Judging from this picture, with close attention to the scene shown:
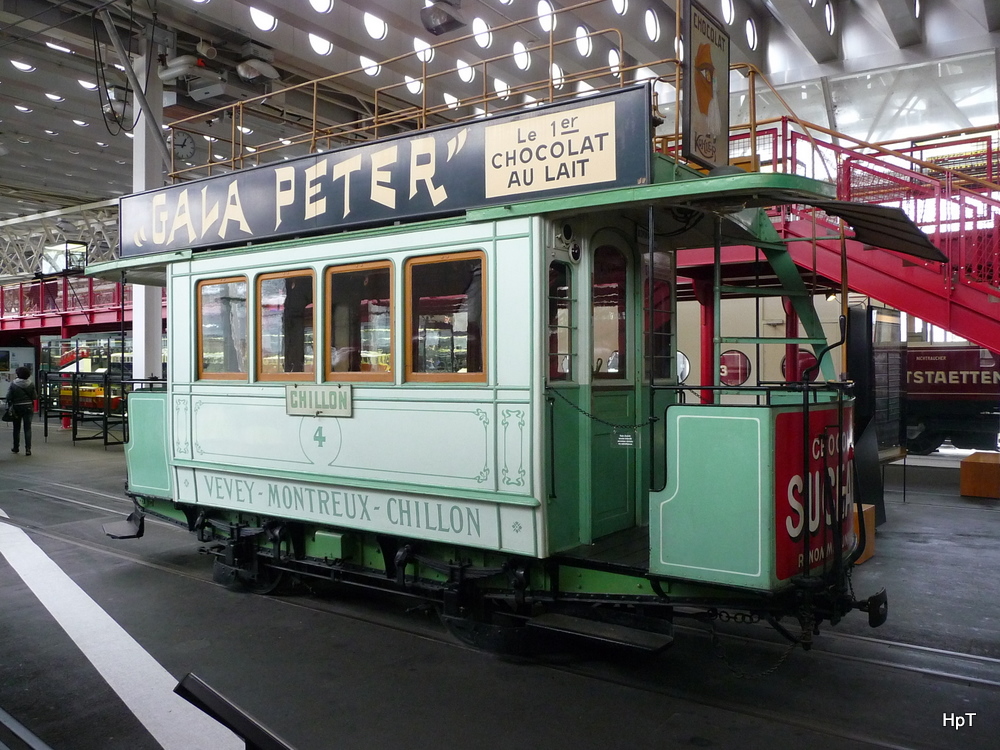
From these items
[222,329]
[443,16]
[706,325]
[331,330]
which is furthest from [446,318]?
[443,16]

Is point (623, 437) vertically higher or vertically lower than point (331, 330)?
lower

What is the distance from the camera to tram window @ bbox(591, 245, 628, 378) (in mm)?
5500

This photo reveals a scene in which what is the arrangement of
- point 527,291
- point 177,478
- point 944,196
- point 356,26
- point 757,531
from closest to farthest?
point 757,531 → point 527,291 → point 177,478 → point 944,196 → point 356,26

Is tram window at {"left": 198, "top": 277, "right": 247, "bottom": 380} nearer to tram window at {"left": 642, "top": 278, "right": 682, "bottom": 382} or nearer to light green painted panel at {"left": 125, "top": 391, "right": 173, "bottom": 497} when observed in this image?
light green painted panel at {"left": 125, "top": 391, "right": 173, "bottom": 497}

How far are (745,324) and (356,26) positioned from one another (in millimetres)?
8836

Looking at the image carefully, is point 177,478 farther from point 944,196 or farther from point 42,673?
point 944,196

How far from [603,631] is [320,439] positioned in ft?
8.48

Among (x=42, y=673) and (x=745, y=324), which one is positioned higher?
A: (x=745, y=324)

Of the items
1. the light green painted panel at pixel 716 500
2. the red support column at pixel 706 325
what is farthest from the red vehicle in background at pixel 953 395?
the light green painted panel at pixel 716 500

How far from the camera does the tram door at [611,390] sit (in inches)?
214

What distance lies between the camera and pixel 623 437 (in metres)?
5.68

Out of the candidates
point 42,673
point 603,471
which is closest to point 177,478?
point 42,673

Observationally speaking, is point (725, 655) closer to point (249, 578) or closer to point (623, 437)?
point (623, 437)

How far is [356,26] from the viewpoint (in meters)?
14.3
